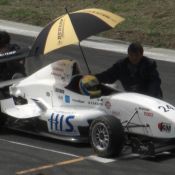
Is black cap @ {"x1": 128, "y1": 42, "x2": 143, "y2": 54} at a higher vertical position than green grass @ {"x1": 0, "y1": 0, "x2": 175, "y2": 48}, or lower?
lower

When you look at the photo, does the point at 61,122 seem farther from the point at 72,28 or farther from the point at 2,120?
the point at 2,120

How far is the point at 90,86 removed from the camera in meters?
10.9

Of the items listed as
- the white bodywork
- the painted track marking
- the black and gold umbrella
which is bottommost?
the painted track marking

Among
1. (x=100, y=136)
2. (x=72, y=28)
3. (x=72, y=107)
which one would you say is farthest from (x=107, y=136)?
(x=72, y=28)

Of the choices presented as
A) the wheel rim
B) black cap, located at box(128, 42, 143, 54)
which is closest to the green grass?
black cap, located at box(128, 42, 143, 54)

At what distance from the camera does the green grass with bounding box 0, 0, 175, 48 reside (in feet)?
76.3

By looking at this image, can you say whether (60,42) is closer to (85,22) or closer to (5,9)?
(85,22)

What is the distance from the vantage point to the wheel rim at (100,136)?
1020cm

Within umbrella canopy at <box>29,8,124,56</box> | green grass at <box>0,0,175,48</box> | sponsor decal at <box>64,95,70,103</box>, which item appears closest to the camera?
umbrella canopy at <box>29,8,124,56</box>

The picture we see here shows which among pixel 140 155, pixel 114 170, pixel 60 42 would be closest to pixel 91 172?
pixel 114 170

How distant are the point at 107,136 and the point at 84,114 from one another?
2.24 feet

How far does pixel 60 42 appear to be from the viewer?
415 inches

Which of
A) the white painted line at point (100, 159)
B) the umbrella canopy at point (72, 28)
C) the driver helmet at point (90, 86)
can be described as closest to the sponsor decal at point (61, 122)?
the driver helmet at point (90, 86)

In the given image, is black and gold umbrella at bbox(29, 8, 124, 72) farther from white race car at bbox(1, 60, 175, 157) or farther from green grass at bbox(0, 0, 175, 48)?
green grass at bbox(0, 0, 175, 48)
